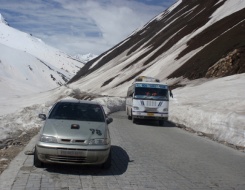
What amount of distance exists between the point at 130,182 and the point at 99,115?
2626mm

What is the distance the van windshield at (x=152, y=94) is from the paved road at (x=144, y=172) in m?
9.61

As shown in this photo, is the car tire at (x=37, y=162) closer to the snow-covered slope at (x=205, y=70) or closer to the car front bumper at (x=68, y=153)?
the car front bumper at (x=68, y=153)

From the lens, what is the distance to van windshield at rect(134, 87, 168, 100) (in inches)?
940

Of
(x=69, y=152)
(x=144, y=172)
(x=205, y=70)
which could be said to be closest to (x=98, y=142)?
(x=69, y=152)

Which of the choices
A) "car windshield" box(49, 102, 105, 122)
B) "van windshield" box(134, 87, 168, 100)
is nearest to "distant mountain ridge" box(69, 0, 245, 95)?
"van windshield" box(134, 87, 168, 100)

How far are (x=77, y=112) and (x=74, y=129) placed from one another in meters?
1.23

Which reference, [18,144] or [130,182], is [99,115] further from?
[18,144]

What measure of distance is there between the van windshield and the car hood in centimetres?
1377

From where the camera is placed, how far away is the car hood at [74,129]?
933cm

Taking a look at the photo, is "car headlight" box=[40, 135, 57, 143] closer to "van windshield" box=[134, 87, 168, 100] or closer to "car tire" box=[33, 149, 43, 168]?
"car tire" box=[33, 149, 43, 168]

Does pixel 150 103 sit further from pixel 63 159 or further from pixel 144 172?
pixel 63 159

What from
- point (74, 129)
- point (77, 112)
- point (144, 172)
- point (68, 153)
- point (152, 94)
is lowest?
point (144, 172)

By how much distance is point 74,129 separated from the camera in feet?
31.7

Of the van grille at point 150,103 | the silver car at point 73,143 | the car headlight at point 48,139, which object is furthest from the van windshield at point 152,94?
the car headlight at point 48,139
